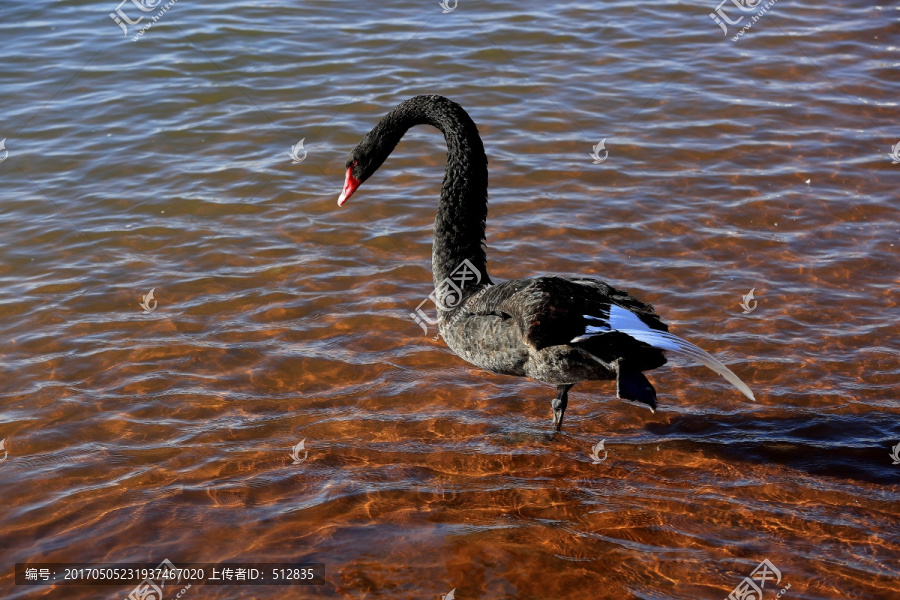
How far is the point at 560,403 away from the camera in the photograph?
5.09 meters

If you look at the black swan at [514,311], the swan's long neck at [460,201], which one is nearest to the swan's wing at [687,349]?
the black swan at [514,311]

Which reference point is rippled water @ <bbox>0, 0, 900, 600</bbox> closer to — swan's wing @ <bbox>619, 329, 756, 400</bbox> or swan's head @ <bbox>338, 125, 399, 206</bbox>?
swan's wing @ <bbox>619, 329, 756, 400</bbox>

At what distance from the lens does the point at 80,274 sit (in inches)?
275

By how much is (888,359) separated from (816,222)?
187 centimetres

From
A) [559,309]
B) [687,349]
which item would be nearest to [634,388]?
[687,349]

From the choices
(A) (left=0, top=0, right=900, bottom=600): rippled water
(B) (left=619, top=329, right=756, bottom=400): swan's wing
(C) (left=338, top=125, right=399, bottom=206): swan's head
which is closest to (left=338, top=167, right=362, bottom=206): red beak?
(C) (left=338, top=125, right=399, bottom=206): swan's head

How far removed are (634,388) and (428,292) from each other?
2930 mm

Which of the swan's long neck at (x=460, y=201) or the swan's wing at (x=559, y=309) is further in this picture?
the swan's long neck at (x=460, y=201)

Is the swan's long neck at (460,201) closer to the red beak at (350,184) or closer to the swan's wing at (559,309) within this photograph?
the red beak at (350,184)

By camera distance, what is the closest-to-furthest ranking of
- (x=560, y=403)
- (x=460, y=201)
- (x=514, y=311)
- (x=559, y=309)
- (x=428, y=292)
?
(x=559, y=309)
(x=514, y=311)
(x=560, y=403)
(x=460, y=201)
(x=428, y=292)

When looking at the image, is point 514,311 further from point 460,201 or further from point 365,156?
point 365,156

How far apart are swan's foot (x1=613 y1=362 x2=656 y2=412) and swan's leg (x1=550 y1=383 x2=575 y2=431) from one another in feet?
2.52

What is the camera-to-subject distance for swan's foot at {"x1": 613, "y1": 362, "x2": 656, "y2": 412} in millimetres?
4105

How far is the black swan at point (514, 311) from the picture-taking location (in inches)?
176
